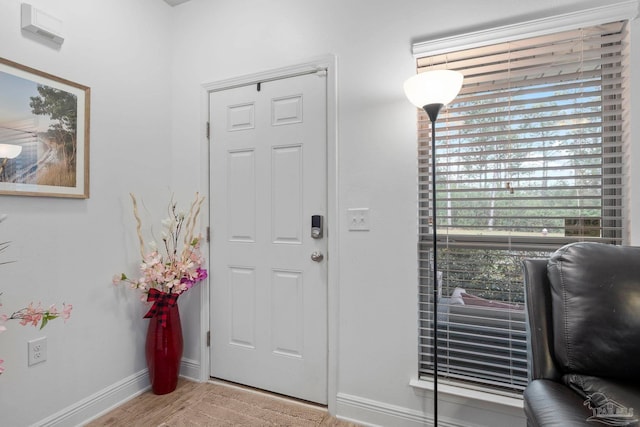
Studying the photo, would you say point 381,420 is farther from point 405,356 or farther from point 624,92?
point 624,92

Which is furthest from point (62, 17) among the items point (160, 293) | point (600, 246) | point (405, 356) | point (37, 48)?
point (600, 246)

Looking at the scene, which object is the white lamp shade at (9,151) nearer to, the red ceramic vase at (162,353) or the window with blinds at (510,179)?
the red ceramic vase at (162,353)

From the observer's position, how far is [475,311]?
5.39ft

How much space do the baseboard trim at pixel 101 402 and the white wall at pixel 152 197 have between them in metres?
0.03

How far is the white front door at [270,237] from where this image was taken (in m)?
1.97

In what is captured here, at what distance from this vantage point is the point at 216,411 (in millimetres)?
1915

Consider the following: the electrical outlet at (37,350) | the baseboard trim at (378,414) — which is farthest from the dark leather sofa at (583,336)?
the electrical outlet at (37,350)

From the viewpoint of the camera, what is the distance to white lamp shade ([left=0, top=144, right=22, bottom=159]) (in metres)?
1.50

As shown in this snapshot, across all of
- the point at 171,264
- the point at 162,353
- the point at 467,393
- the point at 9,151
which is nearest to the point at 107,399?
the point at 162,353

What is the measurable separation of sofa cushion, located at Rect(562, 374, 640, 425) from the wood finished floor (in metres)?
1.18

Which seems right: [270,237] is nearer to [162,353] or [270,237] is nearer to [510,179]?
[162,353]

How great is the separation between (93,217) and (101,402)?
106 cm

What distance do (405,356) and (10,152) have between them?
2.15 metres

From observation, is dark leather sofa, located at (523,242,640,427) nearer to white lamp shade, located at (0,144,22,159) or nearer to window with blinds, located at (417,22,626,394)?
window with blinds, located at (417,22,626,394)
